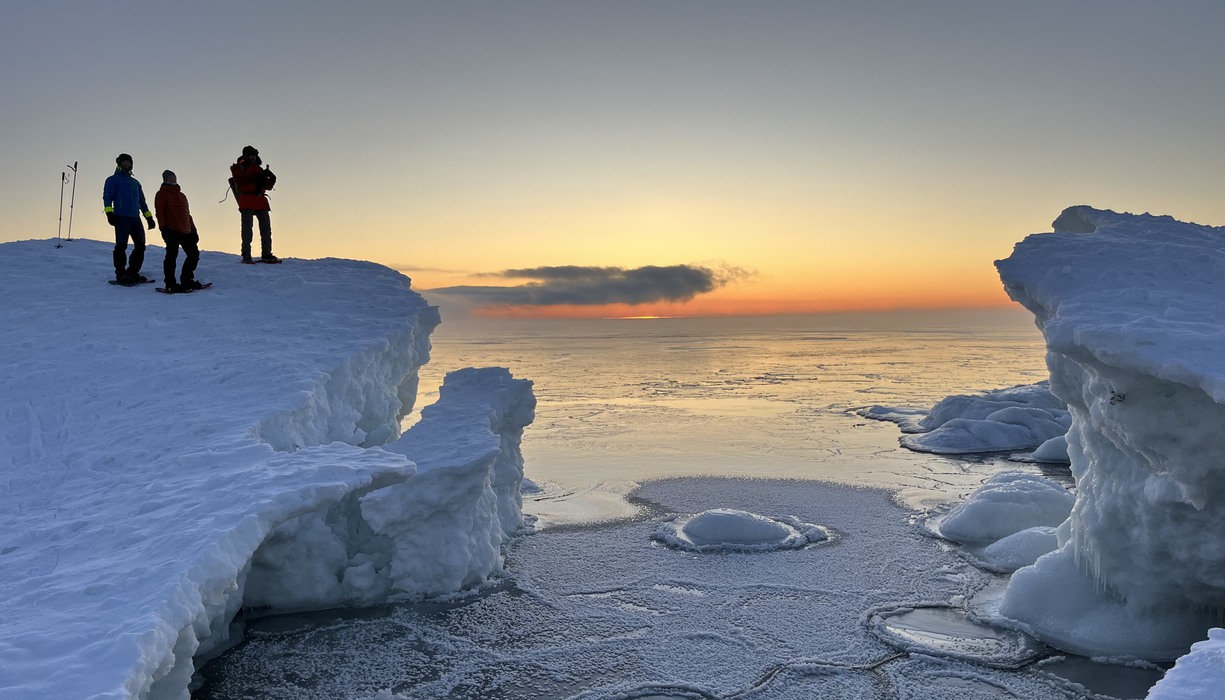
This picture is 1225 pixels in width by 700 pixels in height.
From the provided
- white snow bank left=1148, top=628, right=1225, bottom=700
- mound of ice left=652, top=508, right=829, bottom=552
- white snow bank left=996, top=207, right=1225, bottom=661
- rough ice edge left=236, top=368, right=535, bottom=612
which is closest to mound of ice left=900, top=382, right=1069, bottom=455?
mound of ice left=652, top=508, right=829, bottom=552

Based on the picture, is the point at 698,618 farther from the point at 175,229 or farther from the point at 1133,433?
the point at 175,229

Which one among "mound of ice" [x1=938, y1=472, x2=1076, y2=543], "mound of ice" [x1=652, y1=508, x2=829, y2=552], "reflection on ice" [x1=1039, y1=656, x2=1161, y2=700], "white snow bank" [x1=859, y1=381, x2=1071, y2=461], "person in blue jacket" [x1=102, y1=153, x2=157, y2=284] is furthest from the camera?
"white snow bank" [x1=859, y1=381, x2=1071, y2=461]

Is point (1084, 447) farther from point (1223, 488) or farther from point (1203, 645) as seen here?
point (1203, 645)

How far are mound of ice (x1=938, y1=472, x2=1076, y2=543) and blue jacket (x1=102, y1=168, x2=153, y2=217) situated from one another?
1316 cm

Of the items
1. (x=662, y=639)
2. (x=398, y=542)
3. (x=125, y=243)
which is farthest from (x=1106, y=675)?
(x=125, y=243)

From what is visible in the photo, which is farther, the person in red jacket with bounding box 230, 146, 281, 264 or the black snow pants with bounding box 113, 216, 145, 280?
the person in red jacket with bounding box 230, 146, 281, 264

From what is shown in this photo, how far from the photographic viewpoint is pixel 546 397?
3111cm

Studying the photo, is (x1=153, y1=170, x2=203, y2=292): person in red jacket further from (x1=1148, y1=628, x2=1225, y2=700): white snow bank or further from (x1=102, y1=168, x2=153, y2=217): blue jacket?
(x1=1148, y1=628, x2=1225, y2=700): white snow bank

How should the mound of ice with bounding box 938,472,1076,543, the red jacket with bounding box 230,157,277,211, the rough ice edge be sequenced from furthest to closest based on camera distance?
the red jacket with bounding box 230,157,277,211
the mound of ice with bounding box 938,472,1076,543
the rough ice edge

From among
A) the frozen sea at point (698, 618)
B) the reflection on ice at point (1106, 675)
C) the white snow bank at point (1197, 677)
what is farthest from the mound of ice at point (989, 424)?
the white snow bank at point (1197, 677)

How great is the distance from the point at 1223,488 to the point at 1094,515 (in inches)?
52.3

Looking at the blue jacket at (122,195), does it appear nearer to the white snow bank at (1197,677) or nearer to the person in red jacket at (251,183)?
the person in red jacket at (251,183)

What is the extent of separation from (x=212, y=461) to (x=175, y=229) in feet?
21.0

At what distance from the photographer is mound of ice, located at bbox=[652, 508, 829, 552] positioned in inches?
420
